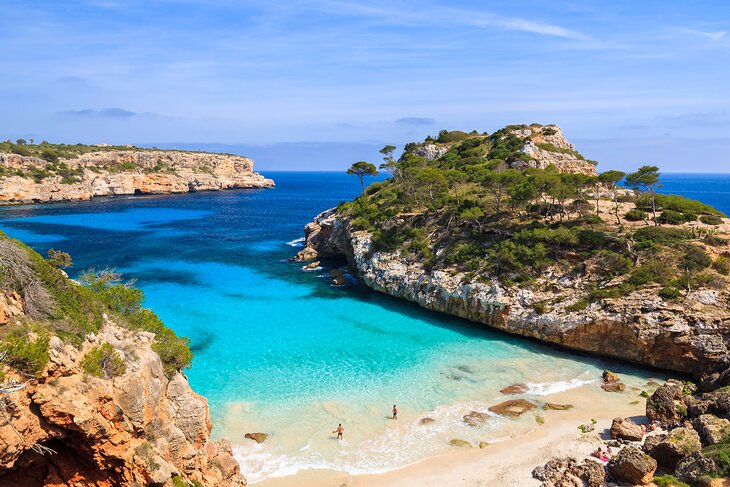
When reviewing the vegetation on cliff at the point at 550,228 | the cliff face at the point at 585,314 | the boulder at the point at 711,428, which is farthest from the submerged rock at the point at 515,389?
the vegetation on cliff at the point at 550,228

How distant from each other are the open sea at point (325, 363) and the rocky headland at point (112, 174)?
66572 millimetres

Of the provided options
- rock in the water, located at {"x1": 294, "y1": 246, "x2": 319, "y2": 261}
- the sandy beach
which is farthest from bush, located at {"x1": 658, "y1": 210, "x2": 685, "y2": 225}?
rock in the water, located at {"x1": 294, "y1": 246, "x2": 319, "y2": 261}

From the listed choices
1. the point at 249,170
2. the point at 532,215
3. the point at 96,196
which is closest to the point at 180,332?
the point at 532,215

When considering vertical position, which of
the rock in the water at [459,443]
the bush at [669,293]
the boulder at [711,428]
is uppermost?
the bush at [669,293]

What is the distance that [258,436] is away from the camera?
67.5ft

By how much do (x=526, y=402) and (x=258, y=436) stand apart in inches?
570

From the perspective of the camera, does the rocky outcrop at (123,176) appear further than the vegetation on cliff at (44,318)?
Yes

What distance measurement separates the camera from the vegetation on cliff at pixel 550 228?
29906 mm

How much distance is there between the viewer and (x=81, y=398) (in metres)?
10.3

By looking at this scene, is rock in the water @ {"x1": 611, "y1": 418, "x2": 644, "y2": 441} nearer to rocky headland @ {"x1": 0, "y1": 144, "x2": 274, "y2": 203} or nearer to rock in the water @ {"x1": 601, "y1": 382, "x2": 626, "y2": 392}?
rock in the water @ {"x1": 601, "y1": 382, "x2": 626, "y2": 392}

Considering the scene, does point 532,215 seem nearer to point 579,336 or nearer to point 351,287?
point 579,336

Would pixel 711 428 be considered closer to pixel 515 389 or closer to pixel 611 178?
pixel 515 389

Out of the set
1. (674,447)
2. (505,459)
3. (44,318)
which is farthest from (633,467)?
(44,318)

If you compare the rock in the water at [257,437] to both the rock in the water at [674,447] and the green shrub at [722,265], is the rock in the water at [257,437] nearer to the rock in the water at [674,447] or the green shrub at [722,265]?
the rock in the water at [674,447]
